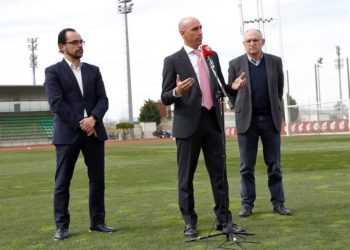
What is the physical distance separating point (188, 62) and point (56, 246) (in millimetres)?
1991

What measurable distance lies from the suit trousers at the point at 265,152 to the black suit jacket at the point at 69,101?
163 cm

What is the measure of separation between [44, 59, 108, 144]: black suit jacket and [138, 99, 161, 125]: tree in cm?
8501

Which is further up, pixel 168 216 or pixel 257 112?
pixel 257 112

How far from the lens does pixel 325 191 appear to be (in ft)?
26.9

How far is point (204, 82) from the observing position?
18.6ft

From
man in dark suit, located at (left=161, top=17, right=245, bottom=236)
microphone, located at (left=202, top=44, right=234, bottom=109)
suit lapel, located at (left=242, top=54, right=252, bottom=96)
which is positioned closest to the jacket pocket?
man in dark suit, located at (left=161, top=17, right=245, bottom=236)

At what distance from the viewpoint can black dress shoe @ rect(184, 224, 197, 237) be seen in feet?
17.9

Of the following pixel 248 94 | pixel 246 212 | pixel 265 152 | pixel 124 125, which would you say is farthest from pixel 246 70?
pixel 124 125

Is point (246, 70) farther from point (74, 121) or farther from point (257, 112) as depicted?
point (74, 121)

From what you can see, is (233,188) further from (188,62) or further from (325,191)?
(188,62)

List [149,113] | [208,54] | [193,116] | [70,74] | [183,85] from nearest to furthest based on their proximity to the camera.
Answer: [183,85], [208,54], [193,116], [70,74], [149,113]

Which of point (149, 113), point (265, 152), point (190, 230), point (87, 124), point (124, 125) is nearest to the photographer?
point (190, 230)

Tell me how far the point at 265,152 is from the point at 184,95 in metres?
1.60

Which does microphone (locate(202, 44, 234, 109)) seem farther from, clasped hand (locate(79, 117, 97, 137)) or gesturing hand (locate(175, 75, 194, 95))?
clasped hand (locate(79, 117, 97, 137))
